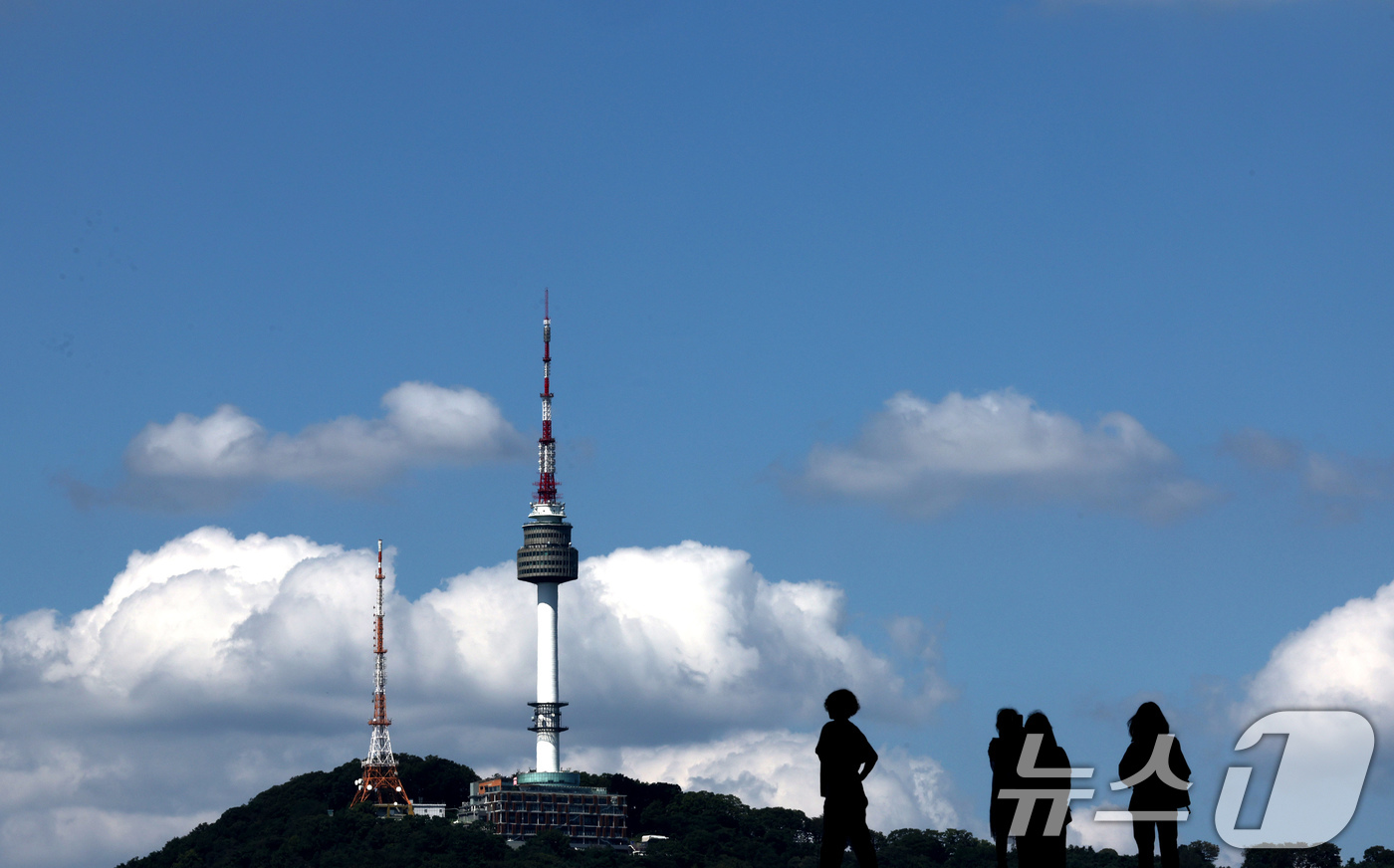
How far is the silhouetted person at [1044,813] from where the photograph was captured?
29453mm

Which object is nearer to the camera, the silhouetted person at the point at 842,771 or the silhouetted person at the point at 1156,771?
the silhouetted person at the point at 842,771

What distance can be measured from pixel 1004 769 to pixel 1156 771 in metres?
2.36

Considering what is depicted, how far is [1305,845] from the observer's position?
29031mm

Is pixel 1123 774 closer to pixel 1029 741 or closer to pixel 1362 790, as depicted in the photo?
pixel 1029 741

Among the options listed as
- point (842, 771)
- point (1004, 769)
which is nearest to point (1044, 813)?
point (1004, 769)

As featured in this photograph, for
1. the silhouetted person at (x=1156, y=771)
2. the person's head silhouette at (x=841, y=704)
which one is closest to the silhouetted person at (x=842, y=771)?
the person's head silhouette at (x=841, y=704)

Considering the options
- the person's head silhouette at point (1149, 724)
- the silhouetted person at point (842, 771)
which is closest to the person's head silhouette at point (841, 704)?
the silhouetted person at point (842, 771)

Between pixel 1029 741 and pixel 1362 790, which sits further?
pixel 1029 741

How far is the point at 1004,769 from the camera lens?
30.0 meters

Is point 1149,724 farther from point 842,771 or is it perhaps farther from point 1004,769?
point 842,771

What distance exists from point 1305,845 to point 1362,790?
2.47 meters

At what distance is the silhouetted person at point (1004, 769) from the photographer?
97.5ft

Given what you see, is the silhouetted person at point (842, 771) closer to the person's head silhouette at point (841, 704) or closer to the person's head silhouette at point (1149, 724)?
the person's head silhouette at point (841, 704)

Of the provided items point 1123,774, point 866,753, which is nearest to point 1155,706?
point 1123,774
